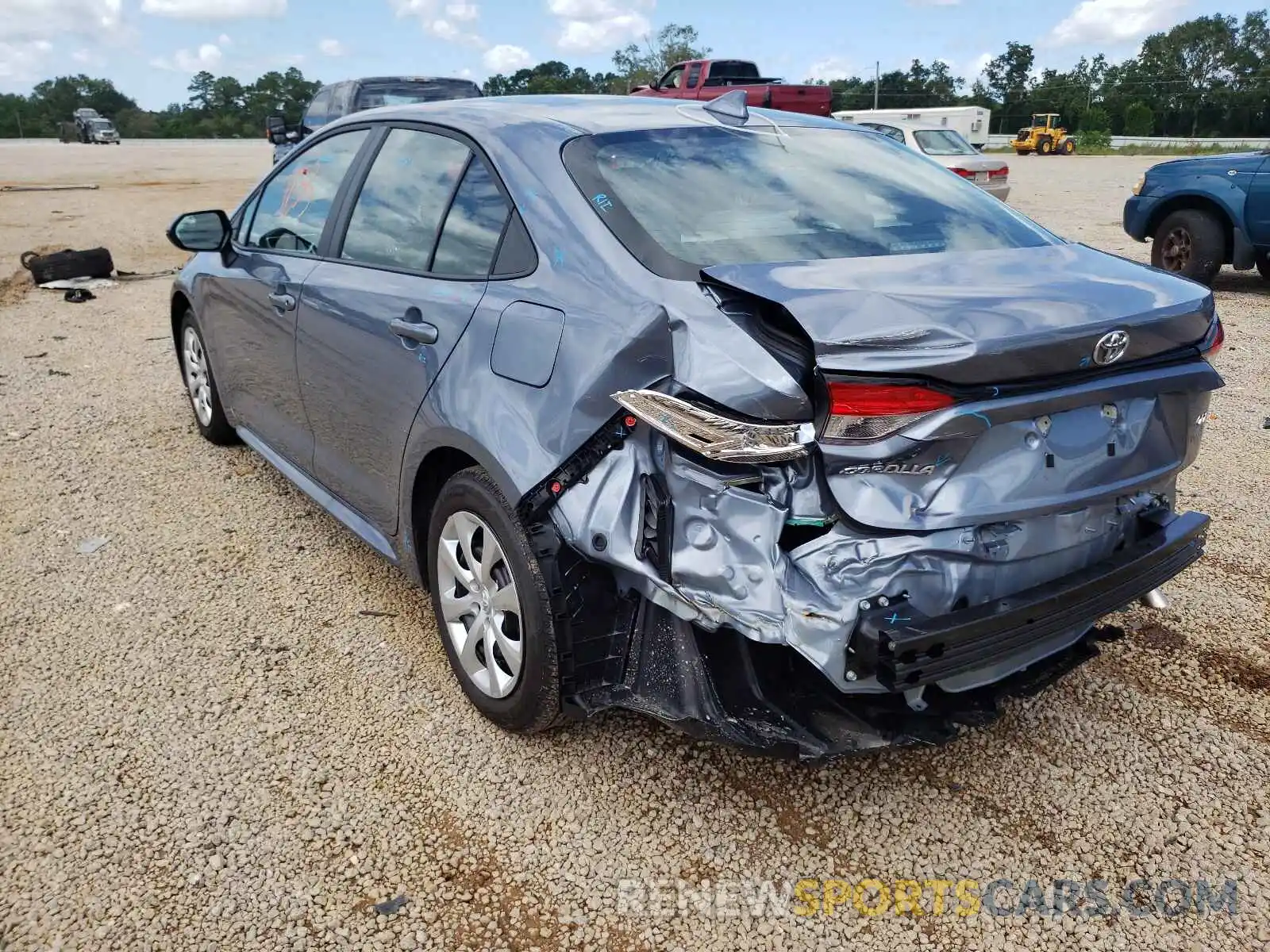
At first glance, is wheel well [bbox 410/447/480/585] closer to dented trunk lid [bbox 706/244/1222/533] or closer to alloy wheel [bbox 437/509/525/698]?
alloy wheel [bbox 437/509/525/698]

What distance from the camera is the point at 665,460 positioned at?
2189 millimetres

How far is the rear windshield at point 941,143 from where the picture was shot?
49.0 ft

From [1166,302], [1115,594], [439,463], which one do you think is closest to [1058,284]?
[1166,302]

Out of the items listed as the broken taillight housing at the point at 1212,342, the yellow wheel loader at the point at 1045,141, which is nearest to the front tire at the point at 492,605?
the broken taillight housing at the point at 1212,342

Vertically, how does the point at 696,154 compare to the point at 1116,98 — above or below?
below

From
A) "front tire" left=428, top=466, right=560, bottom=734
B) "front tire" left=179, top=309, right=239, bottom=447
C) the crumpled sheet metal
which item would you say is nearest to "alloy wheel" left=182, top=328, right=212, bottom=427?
"front tire" left=179, top=309, right=239, bottom=447

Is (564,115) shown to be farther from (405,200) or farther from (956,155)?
(956,155)

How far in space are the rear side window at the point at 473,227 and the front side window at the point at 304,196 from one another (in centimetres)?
84

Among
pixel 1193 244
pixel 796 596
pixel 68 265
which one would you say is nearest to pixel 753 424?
pixel 796 596

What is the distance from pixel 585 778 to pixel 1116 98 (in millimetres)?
76366

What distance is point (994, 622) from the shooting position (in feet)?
6.89

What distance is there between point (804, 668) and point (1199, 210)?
29.4 feet

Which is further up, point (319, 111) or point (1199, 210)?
point (319, 111)

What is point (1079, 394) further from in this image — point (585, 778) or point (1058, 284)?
point (585, 778)
